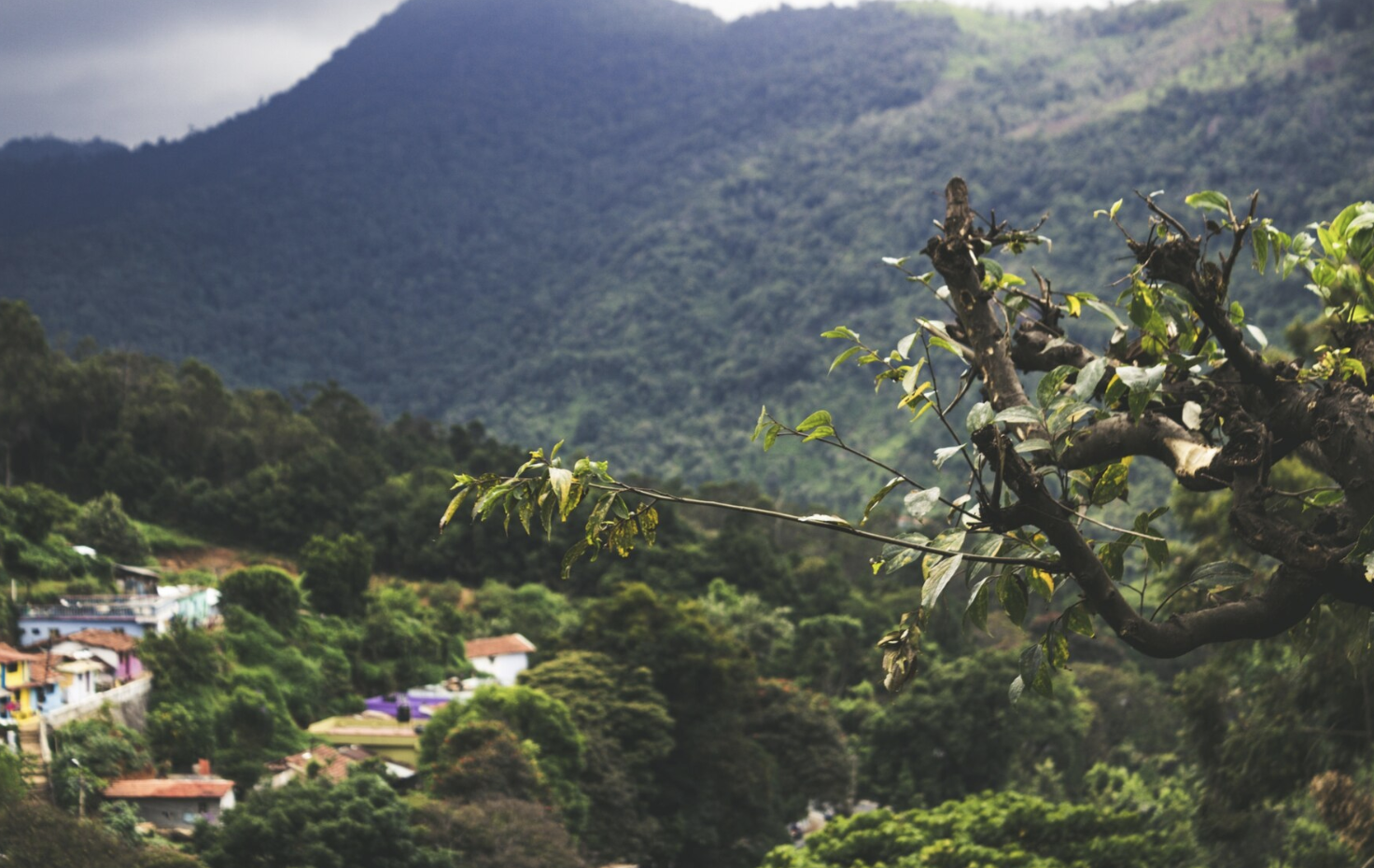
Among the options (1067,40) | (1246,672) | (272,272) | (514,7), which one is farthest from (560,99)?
(1246,672)

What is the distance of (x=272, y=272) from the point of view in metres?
125

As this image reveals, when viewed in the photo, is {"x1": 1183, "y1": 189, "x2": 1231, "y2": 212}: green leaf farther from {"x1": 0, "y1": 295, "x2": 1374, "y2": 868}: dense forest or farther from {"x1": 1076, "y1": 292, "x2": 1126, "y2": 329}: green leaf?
{"x1": 0, "y1": 295, "x2": 1374, "y2": 868}: dense forest

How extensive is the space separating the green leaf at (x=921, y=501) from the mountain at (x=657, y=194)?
6305 centimetres

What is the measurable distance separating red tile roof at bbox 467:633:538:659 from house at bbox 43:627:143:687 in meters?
8.20

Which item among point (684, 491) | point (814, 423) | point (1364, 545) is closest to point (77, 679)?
point (814, 423)

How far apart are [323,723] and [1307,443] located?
19575 mm

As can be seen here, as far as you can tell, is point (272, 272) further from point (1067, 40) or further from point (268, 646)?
point (268, 646)

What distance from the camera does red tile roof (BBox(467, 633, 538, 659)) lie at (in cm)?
2602

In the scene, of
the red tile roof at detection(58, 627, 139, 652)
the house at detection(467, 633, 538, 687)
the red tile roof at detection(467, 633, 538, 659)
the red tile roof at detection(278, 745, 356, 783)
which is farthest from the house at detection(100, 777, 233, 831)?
the red tile roof at detection(467, 633, 538, 659)

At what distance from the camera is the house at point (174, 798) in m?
14.5

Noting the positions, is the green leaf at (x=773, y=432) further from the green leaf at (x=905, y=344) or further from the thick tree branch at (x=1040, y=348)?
the thick tree branch at (x=1040, y=348)

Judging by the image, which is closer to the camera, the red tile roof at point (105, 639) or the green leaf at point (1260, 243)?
the green leaf at point (1260, 243)

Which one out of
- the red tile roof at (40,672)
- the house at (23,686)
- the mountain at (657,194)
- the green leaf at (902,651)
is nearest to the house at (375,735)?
the red tile roof at (40,672)

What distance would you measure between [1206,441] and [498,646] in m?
24.8
